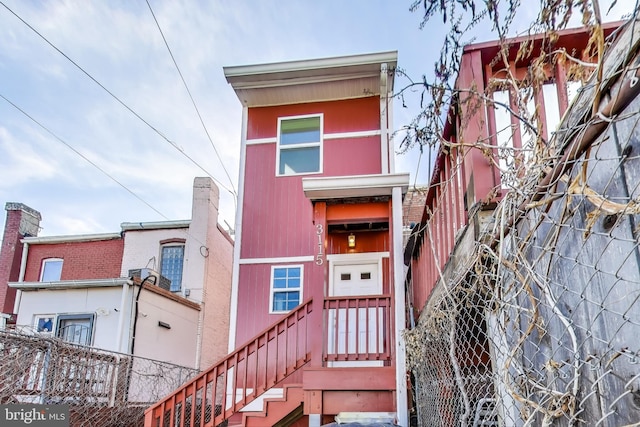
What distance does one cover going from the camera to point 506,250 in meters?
1.52

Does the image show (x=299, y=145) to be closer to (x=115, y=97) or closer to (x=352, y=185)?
(x=352, y=185)

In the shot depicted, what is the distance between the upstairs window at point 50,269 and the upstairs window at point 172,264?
3322mm

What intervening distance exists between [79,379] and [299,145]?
5359 millimetres

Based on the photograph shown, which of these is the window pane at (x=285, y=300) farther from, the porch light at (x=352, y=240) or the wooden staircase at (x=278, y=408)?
the wooden staircase at (x=278, y=408)

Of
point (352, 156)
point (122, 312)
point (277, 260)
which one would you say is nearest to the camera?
point (277, 260)

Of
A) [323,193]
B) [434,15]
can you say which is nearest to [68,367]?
[323,193]

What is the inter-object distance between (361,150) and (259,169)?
190 centimetres

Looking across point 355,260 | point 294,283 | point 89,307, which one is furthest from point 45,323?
point 355,260

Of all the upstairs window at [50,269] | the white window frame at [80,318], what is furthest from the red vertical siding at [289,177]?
the upstairs window at [50,269]

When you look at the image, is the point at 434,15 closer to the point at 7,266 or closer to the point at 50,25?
the point at 50,25

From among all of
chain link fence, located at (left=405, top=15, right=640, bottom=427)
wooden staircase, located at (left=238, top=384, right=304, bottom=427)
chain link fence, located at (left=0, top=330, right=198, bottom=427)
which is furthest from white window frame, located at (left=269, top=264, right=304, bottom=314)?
chain link fence, located at (left=405, top=15, right=640, bottom=427)

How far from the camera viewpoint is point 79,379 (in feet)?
23.6

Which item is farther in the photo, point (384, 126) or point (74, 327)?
point (74, 327)

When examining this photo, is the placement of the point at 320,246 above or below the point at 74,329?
above
